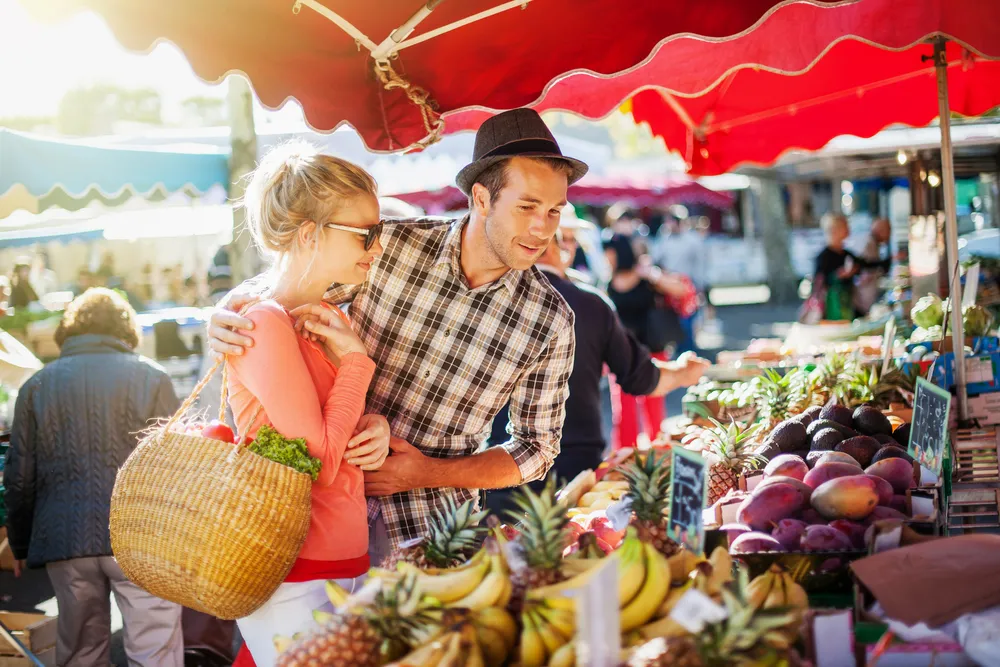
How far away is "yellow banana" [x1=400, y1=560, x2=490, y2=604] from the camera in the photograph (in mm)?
1820

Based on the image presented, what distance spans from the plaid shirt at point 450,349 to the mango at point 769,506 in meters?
0.70

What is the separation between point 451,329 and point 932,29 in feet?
6.31

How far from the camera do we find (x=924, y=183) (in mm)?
9398

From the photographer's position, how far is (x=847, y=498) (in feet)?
8.64

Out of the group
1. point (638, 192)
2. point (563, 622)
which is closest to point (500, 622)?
point (563, 622)

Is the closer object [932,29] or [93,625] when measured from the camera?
[932,29]

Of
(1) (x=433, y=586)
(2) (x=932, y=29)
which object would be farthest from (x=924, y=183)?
(1) (x=433, y=586)

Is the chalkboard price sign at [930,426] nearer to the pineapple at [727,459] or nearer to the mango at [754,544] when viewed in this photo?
the pineapple at [727,459]

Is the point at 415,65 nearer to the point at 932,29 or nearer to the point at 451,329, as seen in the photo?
the point at 451,329

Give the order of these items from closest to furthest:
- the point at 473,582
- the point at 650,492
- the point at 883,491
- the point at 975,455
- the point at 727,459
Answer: the point at 473,582, the point at 650,492, the point at 883,491, the point at 727,459, the point at 975,455

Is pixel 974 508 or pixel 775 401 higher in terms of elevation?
pixel 775 401

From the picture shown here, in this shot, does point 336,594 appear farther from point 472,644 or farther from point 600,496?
point 600,496

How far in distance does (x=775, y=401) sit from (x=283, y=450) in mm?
2946

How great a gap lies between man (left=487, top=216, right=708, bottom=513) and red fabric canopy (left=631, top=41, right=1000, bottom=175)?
138 cm
